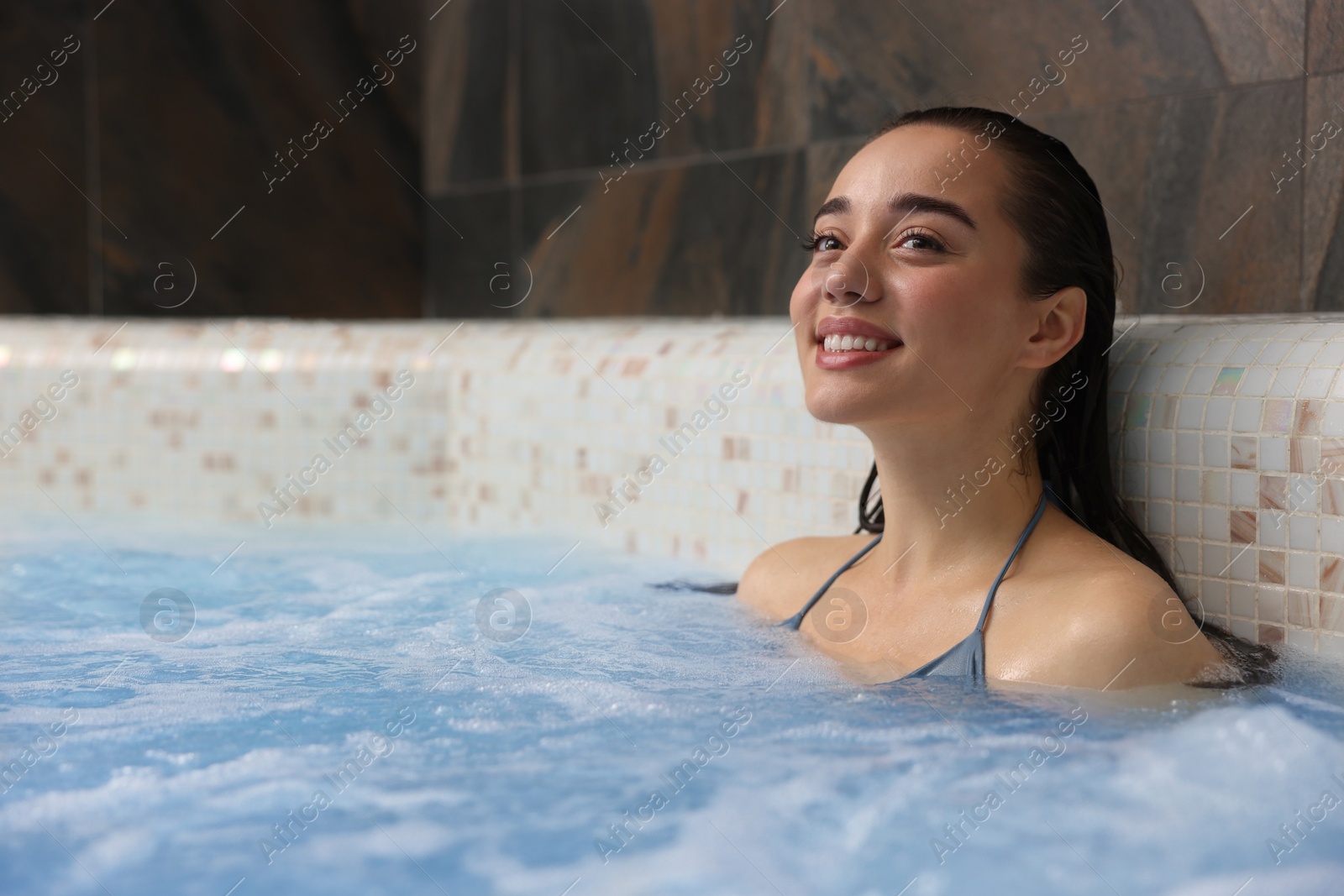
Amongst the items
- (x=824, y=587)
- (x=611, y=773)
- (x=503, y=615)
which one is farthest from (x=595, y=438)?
(x=611, y=773)

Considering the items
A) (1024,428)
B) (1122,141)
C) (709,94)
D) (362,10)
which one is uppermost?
(362,10)

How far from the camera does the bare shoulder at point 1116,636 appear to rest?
44.9 inches

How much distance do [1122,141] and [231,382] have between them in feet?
5.64

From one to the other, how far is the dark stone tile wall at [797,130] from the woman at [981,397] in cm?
55

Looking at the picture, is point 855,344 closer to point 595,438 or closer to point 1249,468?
point 1249,468

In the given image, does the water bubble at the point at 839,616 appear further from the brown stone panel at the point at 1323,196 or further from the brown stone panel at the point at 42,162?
the brown stone panel at the point at 42,162

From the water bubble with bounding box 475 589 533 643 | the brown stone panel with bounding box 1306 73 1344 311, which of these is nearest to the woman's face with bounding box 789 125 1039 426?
the water bubble with bounding box 475 589 533 643

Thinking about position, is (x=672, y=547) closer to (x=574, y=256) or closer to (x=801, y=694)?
(x=801, y=694)

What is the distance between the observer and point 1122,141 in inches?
76.9

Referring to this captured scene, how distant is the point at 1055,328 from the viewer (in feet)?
4.31

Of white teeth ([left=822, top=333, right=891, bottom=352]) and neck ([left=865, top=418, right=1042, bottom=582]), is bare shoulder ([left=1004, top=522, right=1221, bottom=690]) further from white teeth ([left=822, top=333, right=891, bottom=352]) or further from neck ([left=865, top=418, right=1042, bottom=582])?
white teeth ([left=822, top=333, right=891, bottom=352])

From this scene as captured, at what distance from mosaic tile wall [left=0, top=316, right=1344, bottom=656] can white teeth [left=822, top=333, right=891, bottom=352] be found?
1.05 ft

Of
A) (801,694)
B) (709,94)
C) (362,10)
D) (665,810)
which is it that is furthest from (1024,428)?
(362,10)

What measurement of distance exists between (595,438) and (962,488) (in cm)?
90
